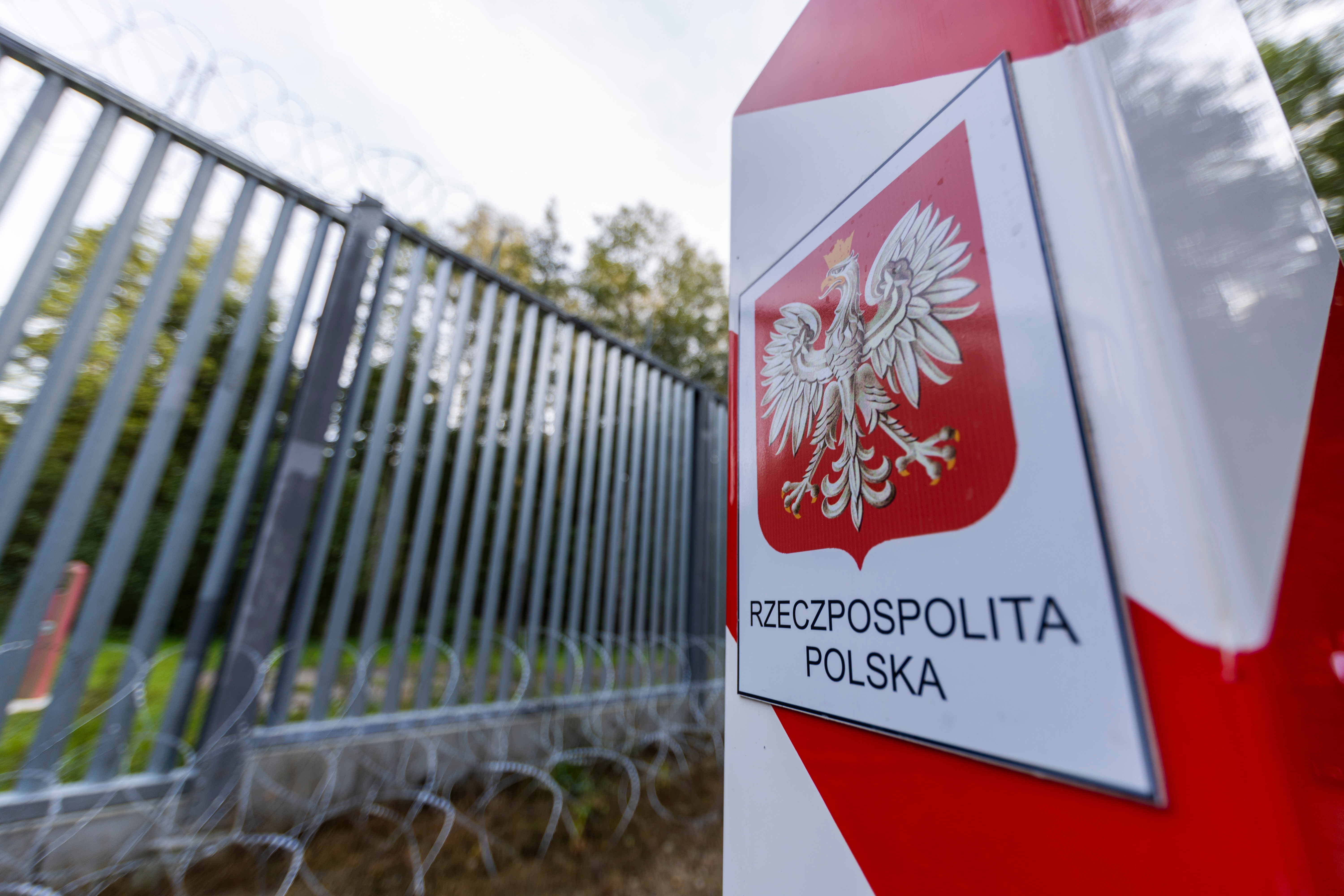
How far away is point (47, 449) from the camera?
171cm

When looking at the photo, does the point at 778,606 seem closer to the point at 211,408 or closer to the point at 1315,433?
the point at 1315,433

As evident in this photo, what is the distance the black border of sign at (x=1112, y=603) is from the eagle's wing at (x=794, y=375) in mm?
323

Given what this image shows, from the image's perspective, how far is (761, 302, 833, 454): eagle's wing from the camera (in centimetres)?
86

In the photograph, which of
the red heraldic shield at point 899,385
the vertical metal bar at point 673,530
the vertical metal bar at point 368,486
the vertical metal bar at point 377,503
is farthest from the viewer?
the vertical metal bar at point 673,530

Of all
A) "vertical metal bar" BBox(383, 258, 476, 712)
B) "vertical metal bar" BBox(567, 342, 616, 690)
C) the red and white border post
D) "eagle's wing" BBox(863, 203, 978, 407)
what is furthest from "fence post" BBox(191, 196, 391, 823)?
"eagle's wing" BBox(863, 203, 978, 407)

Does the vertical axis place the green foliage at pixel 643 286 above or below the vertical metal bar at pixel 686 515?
above

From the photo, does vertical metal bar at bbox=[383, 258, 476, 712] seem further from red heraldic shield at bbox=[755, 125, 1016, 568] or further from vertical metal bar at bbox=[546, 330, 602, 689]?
red heraldic shield at bbox=[755, 125, 1016, 568]

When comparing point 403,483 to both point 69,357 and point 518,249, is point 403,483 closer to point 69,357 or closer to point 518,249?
point 69,357

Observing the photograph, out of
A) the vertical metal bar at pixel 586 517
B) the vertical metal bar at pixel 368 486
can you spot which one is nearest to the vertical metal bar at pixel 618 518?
the vertical metal bar at pixel 586 517

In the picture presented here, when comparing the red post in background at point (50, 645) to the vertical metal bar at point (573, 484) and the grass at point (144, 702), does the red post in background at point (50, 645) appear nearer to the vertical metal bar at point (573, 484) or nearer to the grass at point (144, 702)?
the grass at point (144, 702)

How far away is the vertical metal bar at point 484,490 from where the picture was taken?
8.55 ft

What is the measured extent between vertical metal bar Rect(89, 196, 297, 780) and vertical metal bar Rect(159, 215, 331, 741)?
0.25 feet

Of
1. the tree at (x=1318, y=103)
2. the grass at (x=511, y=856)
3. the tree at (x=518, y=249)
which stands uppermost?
the tree at (x=518, y=249)

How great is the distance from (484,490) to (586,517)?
703mm
